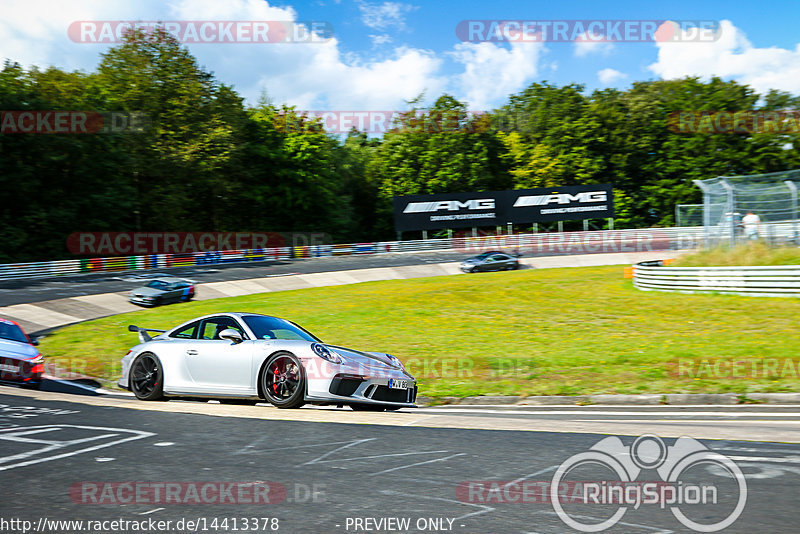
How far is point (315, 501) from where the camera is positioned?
4316 mm

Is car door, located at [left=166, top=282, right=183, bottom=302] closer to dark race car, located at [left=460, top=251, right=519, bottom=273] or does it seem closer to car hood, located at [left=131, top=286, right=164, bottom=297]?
car hood, located at [left=131, top=286, right=164, bottom=297]

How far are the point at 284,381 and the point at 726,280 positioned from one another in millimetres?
16036

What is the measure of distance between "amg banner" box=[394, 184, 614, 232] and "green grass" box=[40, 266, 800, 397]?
2942 centimetres

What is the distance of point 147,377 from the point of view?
969 cm

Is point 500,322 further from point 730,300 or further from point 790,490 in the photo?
point 790,490

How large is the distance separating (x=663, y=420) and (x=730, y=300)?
12.5 meters

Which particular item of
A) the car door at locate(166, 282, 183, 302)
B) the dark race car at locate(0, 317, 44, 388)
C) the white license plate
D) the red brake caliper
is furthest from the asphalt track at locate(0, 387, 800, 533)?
the car door at locate(166, 282, 183, 302)

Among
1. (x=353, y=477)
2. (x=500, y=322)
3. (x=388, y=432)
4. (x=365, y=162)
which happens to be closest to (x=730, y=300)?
(x=500, y=322)

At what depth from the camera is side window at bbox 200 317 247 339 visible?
925 centimetres

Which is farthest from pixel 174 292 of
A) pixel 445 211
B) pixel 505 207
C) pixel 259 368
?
pixel 505 207

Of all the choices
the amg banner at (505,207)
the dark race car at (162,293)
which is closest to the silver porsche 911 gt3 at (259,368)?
the dark race car at (162,293)

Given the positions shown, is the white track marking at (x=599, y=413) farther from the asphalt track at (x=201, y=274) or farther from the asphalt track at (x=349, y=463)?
the asphalt track at (x=201, y=274)

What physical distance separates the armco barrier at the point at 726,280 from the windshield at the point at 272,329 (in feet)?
47.7

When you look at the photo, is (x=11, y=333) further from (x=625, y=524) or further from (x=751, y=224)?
(x=751, y=224)
